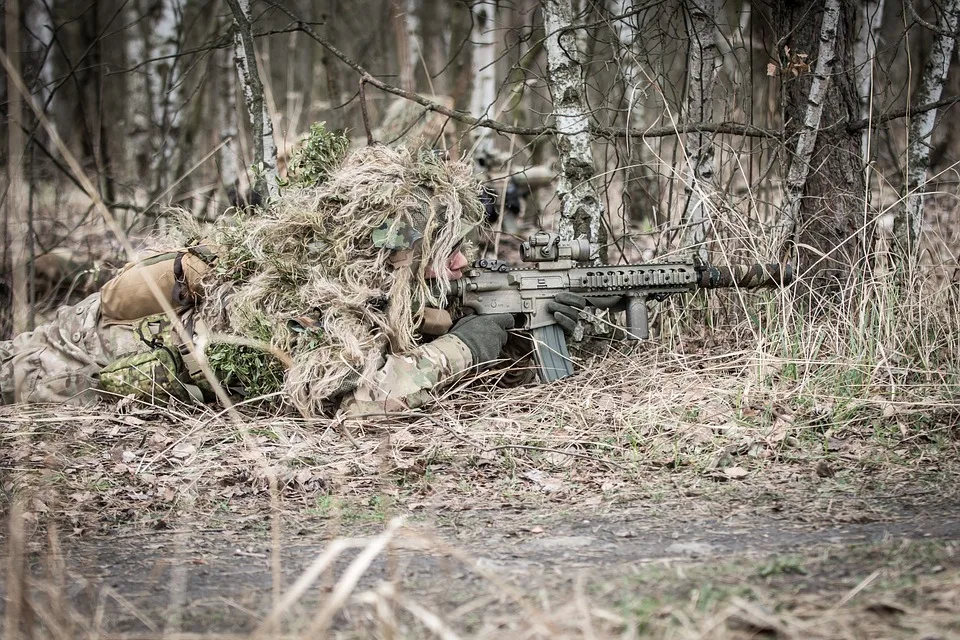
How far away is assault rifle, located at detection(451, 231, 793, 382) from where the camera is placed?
4.56 m

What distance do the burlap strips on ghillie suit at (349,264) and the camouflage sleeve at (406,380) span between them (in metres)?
0.06

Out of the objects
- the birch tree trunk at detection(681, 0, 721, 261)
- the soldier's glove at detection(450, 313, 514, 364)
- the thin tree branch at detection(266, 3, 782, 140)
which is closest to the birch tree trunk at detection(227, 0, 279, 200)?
the thin tree branch at detection(266, 3, 782, 140)

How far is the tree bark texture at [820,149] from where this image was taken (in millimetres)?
4703

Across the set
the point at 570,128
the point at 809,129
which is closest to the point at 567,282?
the point at 570,128

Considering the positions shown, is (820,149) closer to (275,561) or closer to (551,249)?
(551,249)

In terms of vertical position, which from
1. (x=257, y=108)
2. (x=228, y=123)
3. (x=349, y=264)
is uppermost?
(x=228, y=123)

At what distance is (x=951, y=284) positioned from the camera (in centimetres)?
413

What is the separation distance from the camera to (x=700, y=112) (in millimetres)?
5059

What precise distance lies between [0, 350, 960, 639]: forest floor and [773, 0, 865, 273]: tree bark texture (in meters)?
1.03

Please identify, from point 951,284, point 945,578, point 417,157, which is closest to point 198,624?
point 945,578

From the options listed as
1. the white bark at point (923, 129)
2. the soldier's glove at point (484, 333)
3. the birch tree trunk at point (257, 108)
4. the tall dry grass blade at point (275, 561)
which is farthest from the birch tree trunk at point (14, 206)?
the white bark at point (923, 129)

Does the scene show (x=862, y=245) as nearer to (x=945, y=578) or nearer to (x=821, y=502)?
(x=821, y=502)

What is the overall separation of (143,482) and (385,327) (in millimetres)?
1259

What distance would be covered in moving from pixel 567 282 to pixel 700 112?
137 cm
